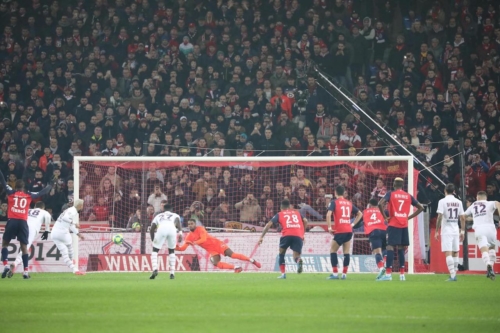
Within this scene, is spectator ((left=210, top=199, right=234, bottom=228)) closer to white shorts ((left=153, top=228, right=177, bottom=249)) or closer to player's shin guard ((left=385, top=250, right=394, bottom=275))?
white shorts ((left=153, top=228, right=177, bottom=249))

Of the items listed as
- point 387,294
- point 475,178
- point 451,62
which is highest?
point 451,62

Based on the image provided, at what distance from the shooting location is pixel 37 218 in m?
23.6

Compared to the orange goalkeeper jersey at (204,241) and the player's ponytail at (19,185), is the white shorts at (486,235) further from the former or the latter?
the player's ponytail at (19,185)

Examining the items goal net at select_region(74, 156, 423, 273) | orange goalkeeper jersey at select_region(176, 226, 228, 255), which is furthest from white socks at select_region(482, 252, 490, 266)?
orange goalkeeper jersey at select_region(176, 226, 228, 255)

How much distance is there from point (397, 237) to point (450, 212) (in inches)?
56.7

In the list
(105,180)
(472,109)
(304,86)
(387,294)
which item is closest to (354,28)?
(304,86)

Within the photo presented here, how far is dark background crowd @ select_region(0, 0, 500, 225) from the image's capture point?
87.3 ft

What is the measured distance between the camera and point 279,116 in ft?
93.7

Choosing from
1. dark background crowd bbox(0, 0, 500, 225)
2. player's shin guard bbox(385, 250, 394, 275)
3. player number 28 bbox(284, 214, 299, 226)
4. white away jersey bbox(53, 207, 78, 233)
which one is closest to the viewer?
player's shin guard bbox(385, 250, 394, 275)

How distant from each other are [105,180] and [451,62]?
35.8ft

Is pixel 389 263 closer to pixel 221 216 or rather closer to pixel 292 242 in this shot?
pixel 292 242

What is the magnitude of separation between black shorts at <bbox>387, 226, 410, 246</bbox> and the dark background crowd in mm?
5002

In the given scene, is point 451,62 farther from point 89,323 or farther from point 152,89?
point 89,323

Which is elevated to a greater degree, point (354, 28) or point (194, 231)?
point (354, 28)
